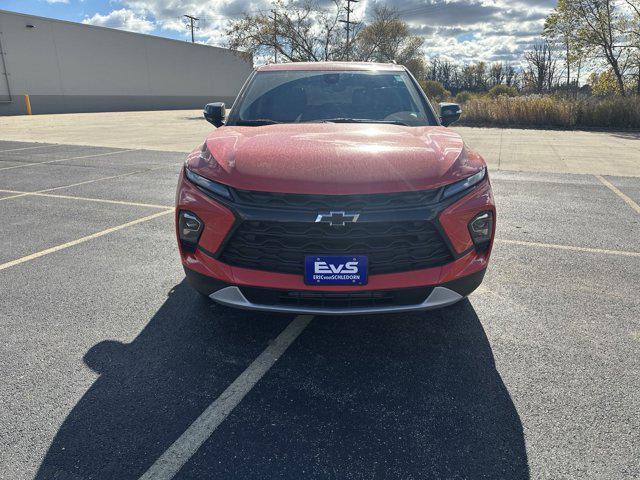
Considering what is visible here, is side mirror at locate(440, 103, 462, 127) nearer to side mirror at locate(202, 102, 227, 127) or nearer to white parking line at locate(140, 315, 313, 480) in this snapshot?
side mirror at locate(202, 102, 227, 127)

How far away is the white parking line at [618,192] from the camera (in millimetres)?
6309

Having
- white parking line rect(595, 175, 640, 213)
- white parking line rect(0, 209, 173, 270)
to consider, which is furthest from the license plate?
white parking line rect(595, 175, 640, 213)

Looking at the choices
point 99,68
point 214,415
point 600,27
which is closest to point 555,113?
point 600,27

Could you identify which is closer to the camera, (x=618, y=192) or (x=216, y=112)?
(x=216, y=112)

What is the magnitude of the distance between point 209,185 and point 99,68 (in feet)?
122

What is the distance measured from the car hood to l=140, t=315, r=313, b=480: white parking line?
39.1 inches

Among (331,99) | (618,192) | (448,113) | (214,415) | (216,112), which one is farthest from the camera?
(618,192)

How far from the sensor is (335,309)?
2439 mm

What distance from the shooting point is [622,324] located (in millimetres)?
3062

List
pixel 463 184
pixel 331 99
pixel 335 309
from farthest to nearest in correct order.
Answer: pixel 331 99 → pixel 463 184 → pixel 335 309

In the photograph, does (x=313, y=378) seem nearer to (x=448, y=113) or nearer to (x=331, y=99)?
(x=331, y=99)

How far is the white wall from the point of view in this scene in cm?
2805

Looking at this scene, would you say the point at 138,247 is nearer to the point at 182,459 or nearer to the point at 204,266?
the point at 204,266

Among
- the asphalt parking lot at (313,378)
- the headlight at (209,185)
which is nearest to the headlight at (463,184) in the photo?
the asphalt parking lot at (313,378)
